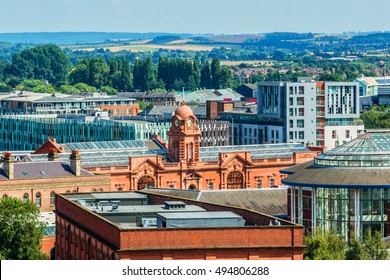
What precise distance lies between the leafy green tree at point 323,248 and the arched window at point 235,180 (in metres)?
65.4

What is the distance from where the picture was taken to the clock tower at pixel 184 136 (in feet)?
535

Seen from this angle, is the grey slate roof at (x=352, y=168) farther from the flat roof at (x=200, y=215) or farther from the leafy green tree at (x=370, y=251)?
the flat roof at (x=200, y=215)

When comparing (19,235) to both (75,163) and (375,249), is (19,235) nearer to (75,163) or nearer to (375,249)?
(75,163)

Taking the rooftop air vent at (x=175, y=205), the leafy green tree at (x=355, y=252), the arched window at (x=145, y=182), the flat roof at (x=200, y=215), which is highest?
the flat roof at (x=200, y=215)

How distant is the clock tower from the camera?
163 m

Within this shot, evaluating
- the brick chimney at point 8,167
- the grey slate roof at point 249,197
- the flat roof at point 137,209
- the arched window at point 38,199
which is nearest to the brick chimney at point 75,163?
the arched window at point 38,199

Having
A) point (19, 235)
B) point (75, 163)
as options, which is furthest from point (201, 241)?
point (75, 163)

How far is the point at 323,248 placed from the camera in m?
95.9

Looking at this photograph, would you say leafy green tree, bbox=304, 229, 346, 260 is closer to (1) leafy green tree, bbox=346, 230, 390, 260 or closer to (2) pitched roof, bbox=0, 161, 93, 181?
(1) leafy green tree, bbox=346, 230, 390, 260

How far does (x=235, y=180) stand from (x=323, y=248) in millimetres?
71064

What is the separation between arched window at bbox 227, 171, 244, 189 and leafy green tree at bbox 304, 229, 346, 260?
6544cm

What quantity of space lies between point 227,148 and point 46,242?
55.4 metres

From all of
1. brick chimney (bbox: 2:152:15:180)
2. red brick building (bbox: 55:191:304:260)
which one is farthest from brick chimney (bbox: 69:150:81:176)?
red brick building (bbox: 55:191:304:260)

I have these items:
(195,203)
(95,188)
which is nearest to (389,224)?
(195,203)
